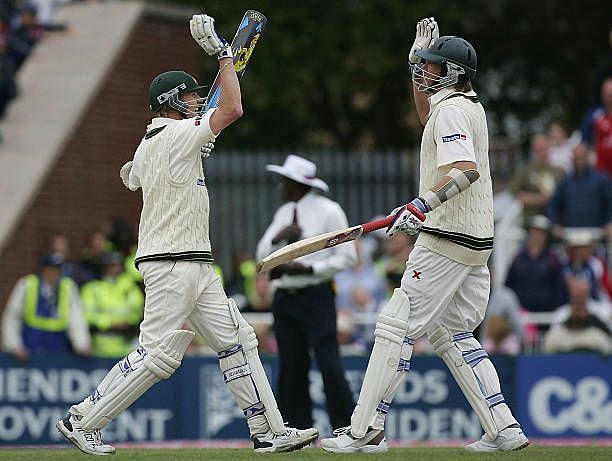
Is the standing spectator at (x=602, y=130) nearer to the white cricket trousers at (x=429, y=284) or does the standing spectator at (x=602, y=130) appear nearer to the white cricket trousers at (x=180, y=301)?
the white cricket trousers at (x=429, y=284)

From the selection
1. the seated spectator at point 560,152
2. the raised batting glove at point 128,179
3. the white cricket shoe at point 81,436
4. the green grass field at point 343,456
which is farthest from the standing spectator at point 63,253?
the white cricket shoe at point 81,436

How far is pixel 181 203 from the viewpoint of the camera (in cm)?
1033

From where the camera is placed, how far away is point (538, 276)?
56.9 feet

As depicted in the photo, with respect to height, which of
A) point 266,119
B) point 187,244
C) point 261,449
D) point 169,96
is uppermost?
point 266,119

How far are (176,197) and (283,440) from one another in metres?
1.64

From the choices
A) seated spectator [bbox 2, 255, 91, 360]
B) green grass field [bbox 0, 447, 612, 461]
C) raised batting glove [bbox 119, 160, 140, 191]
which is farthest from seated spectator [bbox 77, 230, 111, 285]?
raised batting glove [bbox 119, 160, 140, 191]

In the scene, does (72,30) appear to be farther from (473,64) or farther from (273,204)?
(473,64)

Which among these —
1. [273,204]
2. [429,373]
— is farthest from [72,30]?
[429,373]

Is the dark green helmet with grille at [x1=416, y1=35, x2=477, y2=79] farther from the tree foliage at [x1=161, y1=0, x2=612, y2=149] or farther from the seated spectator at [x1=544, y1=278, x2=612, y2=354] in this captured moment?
the tree foliage at [x1=161, y1=0, x2=612, y2=149]

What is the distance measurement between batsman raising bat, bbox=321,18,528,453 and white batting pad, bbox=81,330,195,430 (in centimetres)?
106

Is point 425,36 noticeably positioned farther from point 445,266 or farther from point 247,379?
point 247,379

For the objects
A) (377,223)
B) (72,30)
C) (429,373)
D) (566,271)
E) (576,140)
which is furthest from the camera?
(72,30)

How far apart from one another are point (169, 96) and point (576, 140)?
10.2 meters

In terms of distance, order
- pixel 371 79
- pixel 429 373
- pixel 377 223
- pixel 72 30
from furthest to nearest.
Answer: pixel 371 79, pixel 72 30, pixel 429 373, pixel 377 223
